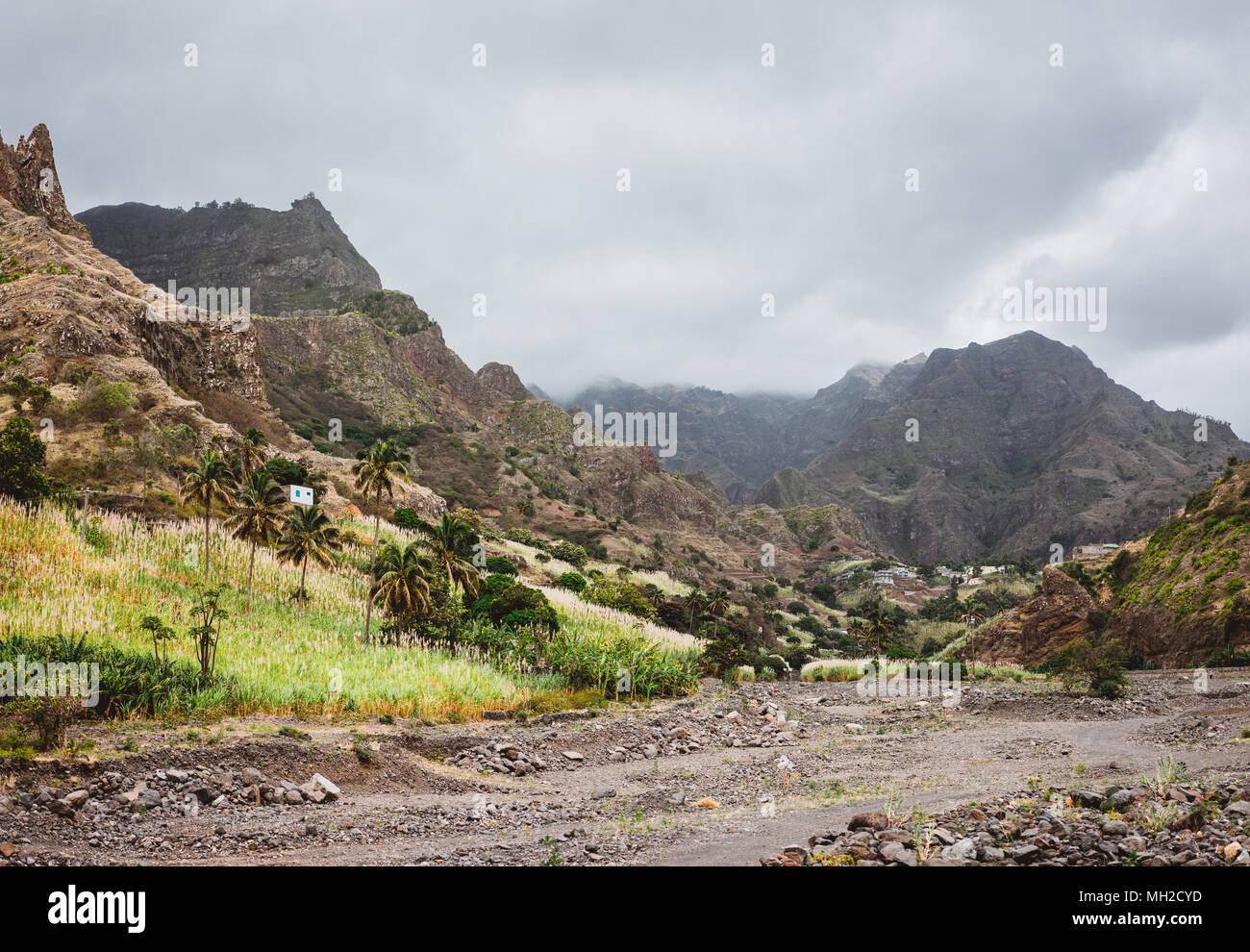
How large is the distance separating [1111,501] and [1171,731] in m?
195

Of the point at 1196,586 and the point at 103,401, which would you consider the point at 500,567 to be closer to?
the point at 103,401

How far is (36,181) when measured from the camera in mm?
79188

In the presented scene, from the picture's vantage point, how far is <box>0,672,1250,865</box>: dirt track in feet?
32.1

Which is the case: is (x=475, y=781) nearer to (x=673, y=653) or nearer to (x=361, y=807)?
(x=361, y=807)

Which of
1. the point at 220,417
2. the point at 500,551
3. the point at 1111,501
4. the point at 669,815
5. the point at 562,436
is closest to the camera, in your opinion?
the point at 669,815

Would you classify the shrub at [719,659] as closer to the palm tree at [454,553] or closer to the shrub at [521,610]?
the shrub at [521,610]

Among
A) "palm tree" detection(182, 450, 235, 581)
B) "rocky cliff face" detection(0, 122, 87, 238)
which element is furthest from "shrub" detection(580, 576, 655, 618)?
"rocky cliff face" detection(0, 122, 87, 238)

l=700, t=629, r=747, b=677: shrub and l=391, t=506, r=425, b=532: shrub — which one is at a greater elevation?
l=391, t=506, r=425, b=532: shrub

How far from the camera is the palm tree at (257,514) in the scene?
30.5 metres

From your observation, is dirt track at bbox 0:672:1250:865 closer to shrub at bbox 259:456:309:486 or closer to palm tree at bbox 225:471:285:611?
palm tree at bbox 225:471:285:611

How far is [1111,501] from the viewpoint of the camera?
178m

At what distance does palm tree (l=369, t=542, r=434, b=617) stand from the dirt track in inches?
417

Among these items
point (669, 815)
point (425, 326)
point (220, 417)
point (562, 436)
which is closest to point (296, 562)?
point (669, 815)

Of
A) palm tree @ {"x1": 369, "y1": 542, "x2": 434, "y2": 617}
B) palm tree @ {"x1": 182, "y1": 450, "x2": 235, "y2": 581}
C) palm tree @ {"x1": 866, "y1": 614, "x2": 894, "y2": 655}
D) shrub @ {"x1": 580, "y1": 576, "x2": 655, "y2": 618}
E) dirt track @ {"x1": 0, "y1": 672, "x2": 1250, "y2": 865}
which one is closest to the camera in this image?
dirt track @ {"x1": 0, "y1": 672, "x2": 1250, "y2": 865}
